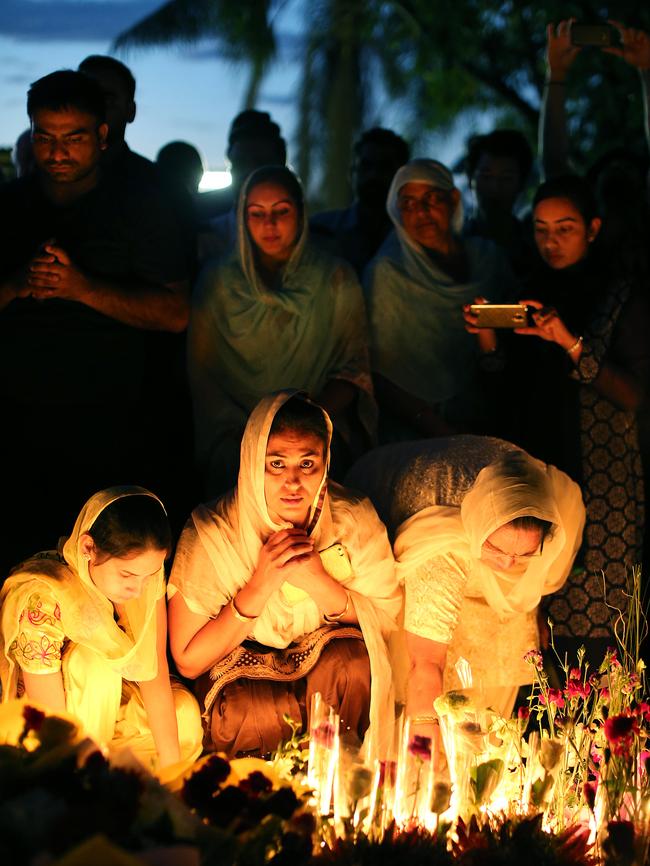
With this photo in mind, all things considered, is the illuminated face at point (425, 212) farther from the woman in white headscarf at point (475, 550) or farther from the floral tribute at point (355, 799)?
the floral tribute at point (355, 799)

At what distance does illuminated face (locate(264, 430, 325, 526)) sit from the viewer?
13.2 ft

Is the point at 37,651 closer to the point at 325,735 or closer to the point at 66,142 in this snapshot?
the point at 325,735

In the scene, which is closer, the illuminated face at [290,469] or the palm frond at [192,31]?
the illuminated face at [290,469]

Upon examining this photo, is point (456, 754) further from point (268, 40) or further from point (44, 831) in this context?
point (268, 40)

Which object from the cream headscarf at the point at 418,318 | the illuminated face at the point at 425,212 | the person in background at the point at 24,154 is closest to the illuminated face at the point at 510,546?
the cream headscarf at the point at 418,318

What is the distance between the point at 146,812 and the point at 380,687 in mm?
1716

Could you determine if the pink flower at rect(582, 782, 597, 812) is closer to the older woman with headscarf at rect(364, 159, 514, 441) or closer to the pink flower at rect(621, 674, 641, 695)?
the pink flower at rect(621, 674, 641, 695)

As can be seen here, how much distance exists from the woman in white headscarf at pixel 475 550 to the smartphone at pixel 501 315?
50 centimetres

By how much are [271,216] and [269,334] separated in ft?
1.51

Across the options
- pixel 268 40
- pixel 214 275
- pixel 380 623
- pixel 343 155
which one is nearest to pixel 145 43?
pixel 268 40

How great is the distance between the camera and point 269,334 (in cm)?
499

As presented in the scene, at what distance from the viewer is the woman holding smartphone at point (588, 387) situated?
4.73m

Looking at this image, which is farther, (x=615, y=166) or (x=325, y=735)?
(x=615, y=166)

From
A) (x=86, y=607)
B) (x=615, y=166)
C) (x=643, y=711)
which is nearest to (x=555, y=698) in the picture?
(x=643, y=711)
